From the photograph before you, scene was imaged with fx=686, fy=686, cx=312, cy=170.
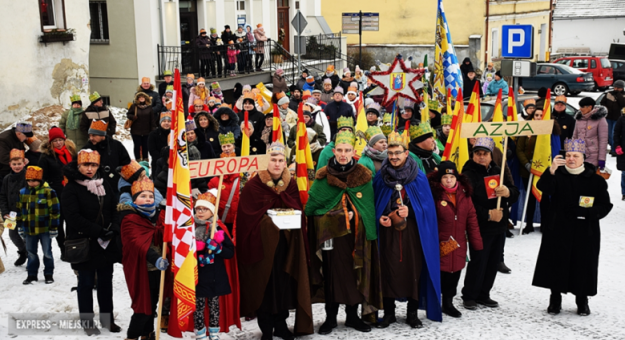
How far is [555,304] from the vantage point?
7023mm

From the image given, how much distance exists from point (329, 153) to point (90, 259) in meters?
3.08

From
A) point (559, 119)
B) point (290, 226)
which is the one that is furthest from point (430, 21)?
point (290, 226)

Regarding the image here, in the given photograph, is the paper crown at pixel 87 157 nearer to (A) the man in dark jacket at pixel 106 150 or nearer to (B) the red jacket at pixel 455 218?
(A) the man in dark jacket at pixel 106 150

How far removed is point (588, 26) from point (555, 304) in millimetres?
47462

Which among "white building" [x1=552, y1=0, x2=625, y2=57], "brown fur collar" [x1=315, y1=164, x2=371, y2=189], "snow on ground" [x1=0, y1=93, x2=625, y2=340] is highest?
"white building" [x1=552, y1=0, x2=625, y2=57]

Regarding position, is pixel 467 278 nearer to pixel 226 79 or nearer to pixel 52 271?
pixel 52 271

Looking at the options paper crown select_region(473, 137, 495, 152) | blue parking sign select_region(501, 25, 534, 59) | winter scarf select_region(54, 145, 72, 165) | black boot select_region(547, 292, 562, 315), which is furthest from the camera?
blue parking sign select_region(501, 25, 534, 59)

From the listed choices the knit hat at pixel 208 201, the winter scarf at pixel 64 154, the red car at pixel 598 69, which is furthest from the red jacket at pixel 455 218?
the red car at pixel 598 69

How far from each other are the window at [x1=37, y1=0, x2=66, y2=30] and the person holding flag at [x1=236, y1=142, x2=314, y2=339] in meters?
13.1

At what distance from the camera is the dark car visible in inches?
1094

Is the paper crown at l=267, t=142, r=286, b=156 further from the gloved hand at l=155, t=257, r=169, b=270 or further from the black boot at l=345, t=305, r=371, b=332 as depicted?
the black boot at l=345, t=305, r=371, b=332

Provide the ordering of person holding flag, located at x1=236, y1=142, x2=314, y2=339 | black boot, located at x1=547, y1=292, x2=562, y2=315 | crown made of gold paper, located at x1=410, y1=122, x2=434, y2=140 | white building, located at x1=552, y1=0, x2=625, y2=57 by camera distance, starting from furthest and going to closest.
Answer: white building, located at x1=552, y1=0, x2=625, y2=57
crown made of gold paper, located at x1=410, y1=122, x2=434, y2=140
black boot, located at x1=547, y1=292, x2=562, y2=315
person holding flag, located at x1=236, y1=142, x2=314, y2=339

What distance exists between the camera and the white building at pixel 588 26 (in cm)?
4838

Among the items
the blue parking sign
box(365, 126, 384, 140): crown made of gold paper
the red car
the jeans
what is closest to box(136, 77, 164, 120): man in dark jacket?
the jeans
